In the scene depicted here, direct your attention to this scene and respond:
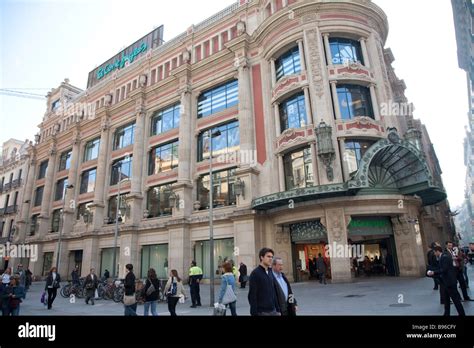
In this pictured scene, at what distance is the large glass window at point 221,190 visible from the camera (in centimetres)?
2384

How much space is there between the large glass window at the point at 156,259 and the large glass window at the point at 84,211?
9049 mm

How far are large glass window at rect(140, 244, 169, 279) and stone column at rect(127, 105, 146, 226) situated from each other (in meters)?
2.89

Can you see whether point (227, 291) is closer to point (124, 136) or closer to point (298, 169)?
point (298, 169)

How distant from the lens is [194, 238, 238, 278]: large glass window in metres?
22.7

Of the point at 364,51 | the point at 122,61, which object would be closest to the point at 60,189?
the point at 122,61

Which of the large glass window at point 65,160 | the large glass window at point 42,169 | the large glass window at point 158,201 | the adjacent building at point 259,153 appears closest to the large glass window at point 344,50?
the adjacent building at point 259,153

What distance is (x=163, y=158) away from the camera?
29.0 meters

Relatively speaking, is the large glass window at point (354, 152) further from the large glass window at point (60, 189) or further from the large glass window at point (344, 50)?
the large glass window at point (60, 189)

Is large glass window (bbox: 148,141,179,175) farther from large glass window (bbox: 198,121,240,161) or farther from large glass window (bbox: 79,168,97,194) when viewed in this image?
large glass window (bbox: 79,168,97,194)

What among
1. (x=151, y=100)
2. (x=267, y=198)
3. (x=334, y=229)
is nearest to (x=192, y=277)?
(x=267, y=198)

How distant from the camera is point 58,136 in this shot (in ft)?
133

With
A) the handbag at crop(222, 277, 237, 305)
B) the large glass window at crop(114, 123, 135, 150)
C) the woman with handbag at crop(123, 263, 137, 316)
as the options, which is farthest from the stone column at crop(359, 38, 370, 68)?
the large glass window at crop(114, 123, 135, 150)

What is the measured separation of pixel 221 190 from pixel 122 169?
13720 mm
